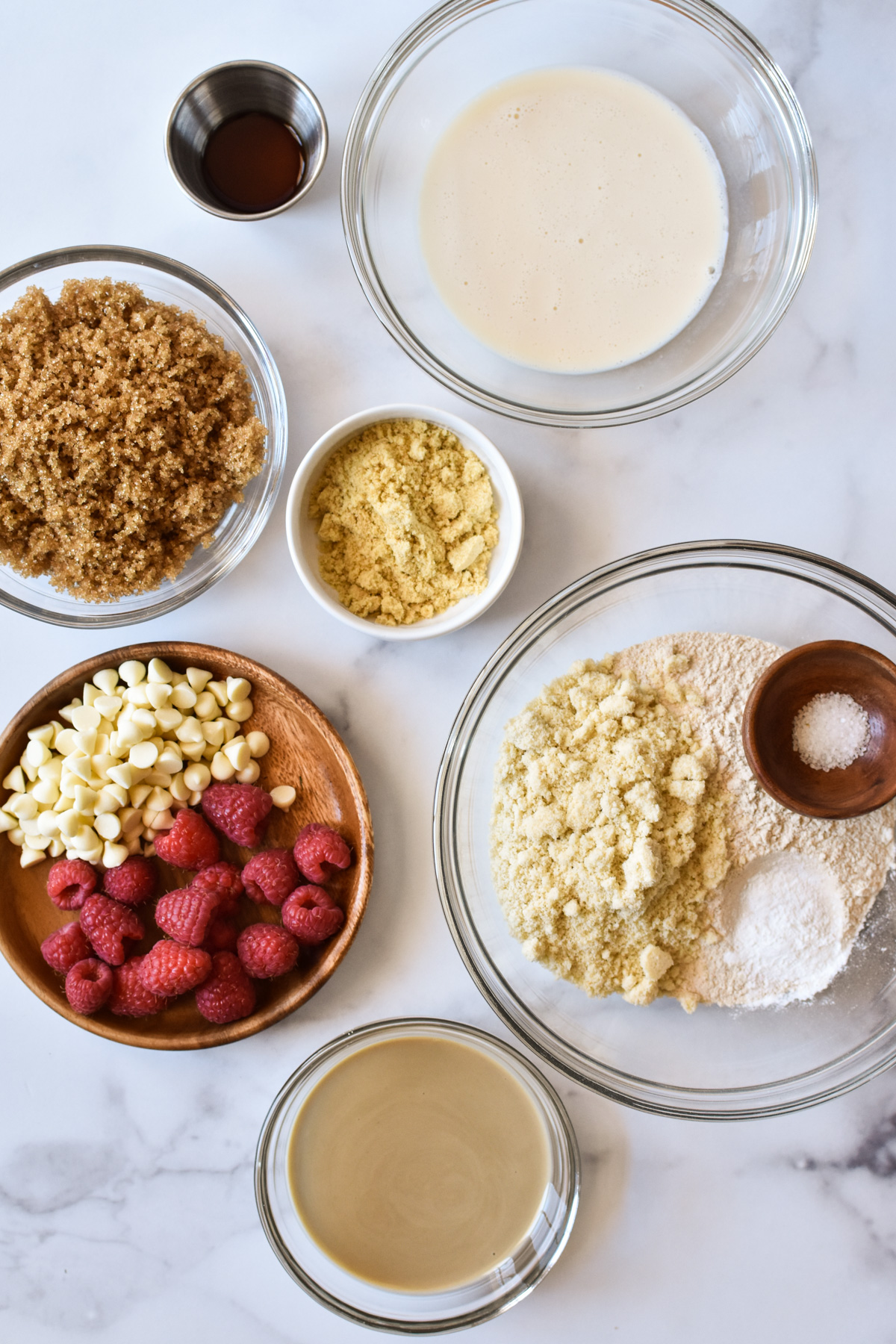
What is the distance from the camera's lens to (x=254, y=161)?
129 centimetres

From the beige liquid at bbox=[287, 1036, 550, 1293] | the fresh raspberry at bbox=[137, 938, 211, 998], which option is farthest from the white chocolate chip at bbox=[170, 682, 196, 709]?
the beige liquid at bbox=[287, 1036, 550, 1293]

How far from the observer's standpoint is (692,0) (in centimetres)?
124

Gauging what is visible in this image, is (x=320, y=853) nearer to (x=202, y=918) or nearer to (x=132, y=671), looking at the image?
(x=202, y=918)

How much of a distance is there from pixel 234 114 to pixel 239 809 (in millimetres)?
1040

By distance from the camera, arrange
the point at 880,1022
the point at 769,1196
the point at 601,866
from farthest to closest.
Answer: the point at 769,1196 < the point at 880,1022 < the point at 601,866

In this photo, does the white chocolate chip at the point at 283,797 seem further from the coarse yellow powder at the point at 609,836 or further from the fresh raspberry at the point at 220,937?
the coarse yellow powder at the point at 609,836

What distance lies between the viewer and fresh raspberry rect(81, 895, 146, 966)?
125cm

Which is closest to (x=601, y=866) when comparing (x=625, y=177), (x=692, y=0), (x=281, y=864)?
(x=281, y=864)

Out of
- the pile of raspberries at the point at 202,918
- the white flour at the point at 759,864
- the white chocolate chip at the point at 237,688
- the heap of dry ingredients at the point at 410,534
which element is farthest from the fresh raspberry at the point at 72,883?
the white flour at the point at 759,864

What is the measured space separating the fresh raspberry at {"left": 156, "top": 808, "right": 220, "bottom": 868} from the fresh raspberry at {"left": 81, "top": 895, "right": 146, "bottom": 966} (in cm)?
10

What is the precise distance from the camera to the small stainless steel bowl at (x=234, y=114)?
4.00 ft

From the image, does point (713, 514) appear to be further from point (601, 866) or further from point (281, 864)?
point (281, 864)

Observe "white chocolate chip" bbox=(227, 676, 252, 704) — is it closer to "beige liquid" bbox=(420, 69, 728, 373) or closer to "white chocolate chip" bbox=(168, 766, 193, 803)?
"white chocolate chip" bbox=(168, 766, 193, 803)

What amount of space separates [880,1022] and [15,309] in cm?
157
